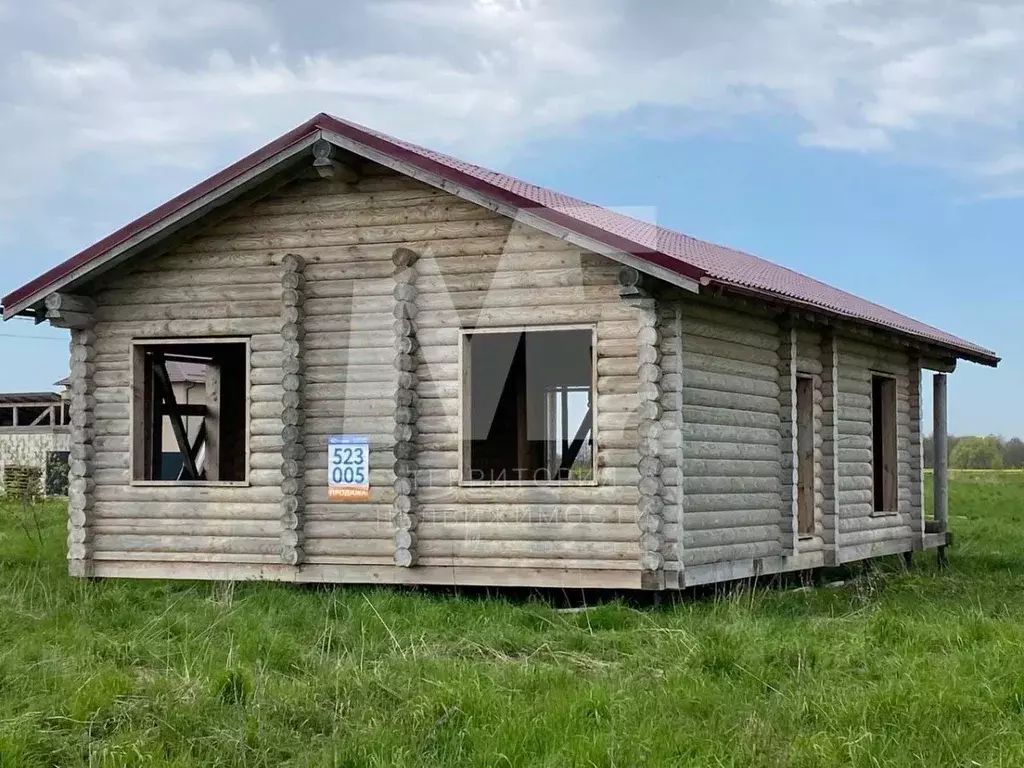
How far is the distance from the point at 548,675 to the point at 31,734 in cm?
318

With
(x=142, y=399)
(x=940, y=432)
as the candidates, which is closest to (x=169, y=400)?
(x=142, y=399)

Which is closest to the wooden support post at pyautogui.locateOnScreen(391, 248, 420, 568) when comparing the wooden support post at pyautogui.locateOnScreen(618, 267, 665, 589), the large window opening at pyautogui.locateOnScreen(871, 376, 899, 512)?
the wooden support post at pyautogui.locateOnScreen(618, 267, 665, 589)

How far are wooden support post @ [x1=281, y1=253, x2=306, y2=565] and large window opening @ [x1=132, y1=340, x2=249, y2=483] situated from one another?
0.69 meters

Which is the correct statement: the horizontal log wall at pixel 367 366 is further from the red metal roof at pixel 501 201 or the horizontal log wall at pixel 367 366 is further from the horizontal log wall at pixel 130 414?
the red metal roof at pixel 501 201

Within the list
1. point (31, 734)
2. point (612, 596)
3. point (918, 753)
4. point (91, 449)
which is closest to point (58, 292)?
point (91, 449)

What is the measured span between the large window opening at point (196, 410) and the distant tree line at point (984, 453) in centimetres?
6888

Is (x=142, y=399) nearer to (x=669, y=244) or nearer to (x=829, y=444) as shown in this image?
(x=669, y=244)

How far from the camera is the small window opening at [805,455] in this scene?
15.6m

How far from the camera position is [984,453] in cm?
8375

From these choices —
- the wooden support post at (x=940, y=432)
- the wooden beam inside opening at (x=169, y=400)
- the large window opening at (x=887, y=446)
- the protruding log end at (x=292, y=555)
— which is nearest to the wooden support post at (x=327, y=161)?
the wooden beam inside opening at (x=169, y=400)

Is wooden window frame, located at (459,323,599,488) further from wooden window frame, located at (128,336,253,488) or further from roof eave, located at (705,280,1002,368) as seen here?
wooden window frame, located at (128,336,253,488)

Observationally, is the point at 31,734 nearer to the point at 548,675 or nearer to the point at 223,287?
the point at 548,675

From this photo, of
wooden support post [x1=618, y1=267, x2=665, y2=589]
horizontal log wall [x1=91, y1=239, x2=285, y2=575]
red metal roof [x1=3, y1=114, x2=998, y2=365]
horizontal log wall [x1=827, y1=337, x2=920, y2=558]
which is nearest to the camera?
red metal roof [x1=3, y1=114, x2=998, y2=365]

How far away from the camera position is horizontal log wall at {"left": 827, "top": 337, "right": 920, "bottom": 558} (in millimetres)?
16438
